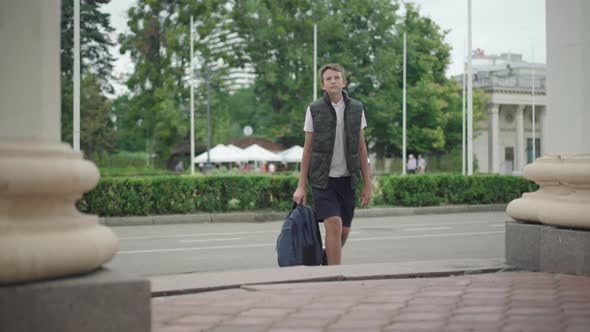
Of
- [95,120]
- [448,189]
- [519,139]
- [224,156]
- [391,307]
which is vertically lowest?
[391,307]

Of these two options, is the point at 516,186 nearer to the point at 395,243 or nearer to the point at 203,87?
the point at 395,243

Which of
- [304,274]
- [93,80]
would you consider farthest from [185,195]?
[93,80]

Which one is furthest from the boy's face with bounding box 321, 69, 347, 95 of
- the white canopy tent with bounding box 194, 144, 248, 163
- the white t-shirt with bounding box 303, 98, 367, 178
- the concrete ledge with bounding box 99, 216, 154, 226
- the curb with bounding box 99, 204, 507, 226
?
the white canopy tent with bounding box 194, 144, 248, 163

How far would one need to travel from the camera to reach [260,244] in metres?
11.8

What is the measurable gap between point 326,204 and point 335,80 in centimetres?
103

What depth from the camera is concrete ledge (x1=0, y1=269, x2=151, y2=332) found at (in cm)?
322

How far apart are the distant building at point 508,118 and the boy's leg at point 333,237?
81301 millimetres

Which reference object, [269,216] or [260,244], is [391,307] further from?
[269,216]

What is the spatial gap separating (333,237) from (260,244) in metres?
4.87

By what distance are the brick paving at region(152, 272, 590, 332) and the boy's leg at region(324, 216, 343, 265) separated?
1065 mm

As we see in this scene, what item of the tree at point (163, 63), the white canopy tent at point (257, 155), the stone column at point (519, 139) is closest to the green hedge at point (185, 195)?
the white canopy tent at point (257, 155)

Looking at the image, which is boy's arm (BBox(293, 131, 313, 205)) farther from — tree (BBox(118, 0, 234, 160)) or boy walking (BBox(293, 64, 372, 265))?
tree (BBox(118, 0, 234, 160))

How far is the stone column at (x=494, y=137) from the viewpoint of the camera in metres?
87.9

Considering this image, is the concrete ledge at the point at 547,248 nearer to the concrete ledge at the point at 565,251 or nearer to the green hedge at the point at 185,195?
the concrete ledge at the point at 565,251
